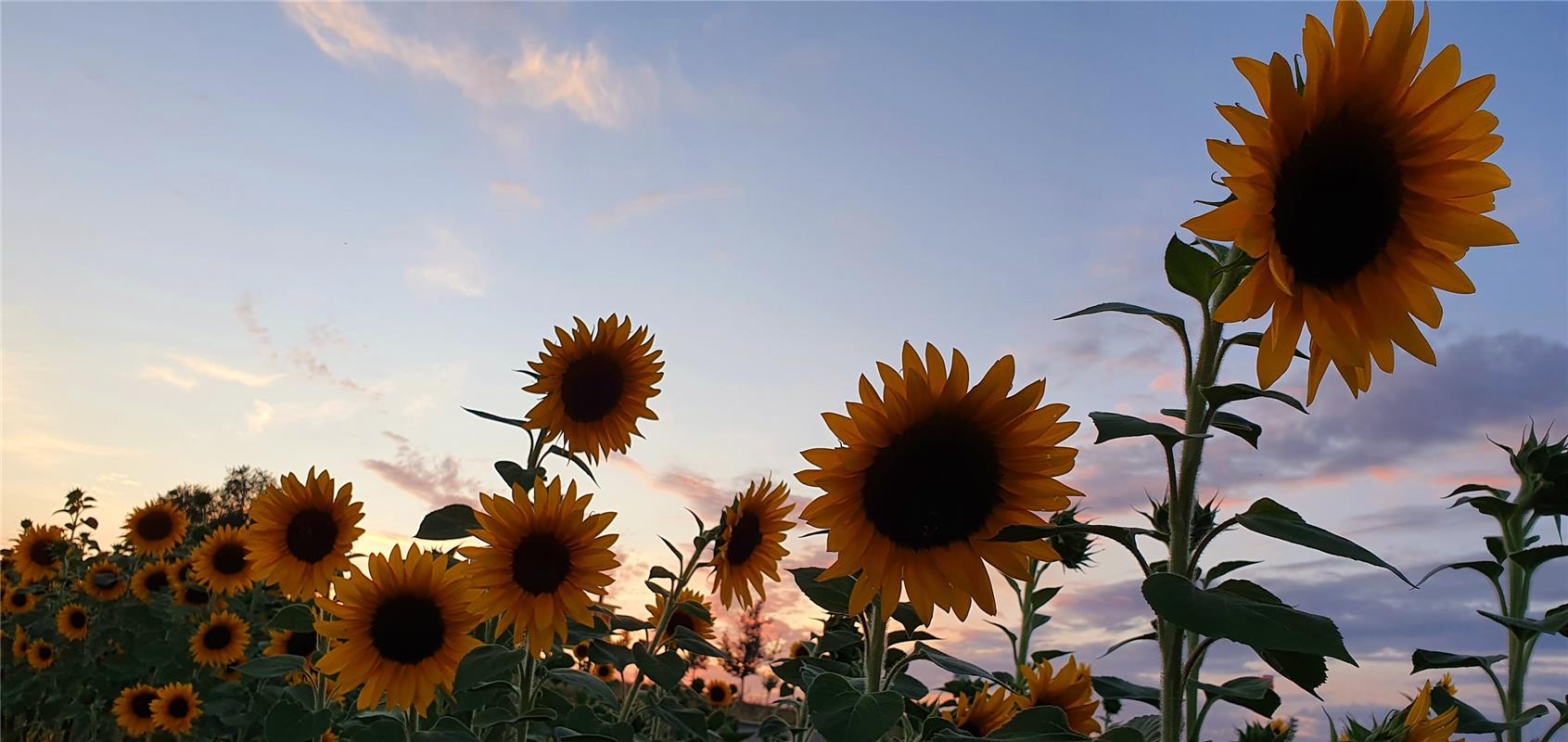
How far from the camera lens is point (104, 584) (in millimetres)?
7523

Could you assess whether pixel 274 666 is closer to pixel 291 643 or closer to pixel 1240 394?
pixel 291 643

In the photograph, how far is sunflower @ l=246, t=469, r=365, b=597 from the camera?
3885 millimetres

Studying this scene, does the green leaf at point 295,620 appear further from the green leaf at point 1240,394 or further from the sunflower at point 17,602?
the sunflower at point 17,602

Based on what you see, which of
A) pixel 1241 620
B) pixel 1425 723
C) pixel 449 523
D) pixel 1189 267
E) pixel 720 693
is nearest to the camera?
pixel 1241 620

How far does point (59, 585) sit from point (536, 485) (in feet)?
25.6

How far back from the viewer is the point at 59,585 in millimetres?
A: 8453

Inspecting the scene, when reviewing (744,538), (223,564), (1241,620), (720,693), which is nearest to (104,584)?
(223,564)

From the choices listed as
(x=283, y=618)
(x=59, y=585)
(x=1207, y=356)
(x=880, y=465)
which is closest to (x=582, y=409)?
(x=283, y=618)

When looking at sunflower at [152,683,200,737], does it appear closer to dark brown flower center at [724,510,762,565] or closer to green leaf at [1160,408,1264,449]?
dark brown flower center at [724,510,762,565]

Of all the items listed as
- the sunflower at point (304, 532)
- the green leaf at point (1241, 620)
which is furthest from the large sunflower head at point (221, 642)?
the green leaf at point (1241, 620)

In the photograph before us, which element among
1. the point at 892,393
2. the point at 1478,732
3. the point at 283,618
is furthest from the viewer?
the point at 283,618

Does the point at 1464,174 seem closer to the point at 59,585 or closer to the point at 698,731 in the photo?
the point at 698,731

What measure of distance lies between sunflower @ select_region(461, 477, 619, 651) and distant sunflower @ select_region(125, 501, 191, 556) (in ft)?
20.4

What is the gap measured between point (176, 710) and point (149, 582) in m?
2.02
